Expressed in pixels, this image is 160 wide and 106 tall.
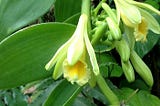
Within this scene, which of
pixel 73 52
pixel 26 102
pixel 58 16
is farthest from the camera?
pixel 26 102

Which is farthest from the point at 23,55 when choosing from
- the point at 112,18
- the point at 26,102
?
the point at 26,102

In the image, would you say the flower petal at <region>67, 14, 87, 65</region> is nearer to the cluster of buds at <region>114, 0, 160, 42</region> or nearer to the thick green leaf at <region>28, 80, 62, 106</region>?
the cluster of buds at <region>114, 0, 160, 42</region>

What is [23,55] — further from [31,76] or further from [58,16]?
[58,16]

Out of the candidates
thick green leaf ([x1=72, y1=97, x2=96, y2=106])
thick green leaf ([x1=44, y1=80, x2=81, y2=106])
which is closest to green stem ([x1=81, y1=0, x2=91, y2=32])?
thick green leaf ([x1=44, y1=80, x2=81, y2=106])

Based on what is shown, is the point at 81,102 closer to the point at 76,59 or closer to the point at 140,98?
the point at 140,98

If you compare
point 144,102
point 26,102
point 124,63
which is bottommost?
point 144,102

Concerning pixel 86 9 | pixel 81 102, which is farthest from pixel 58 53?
pixel 81 102
